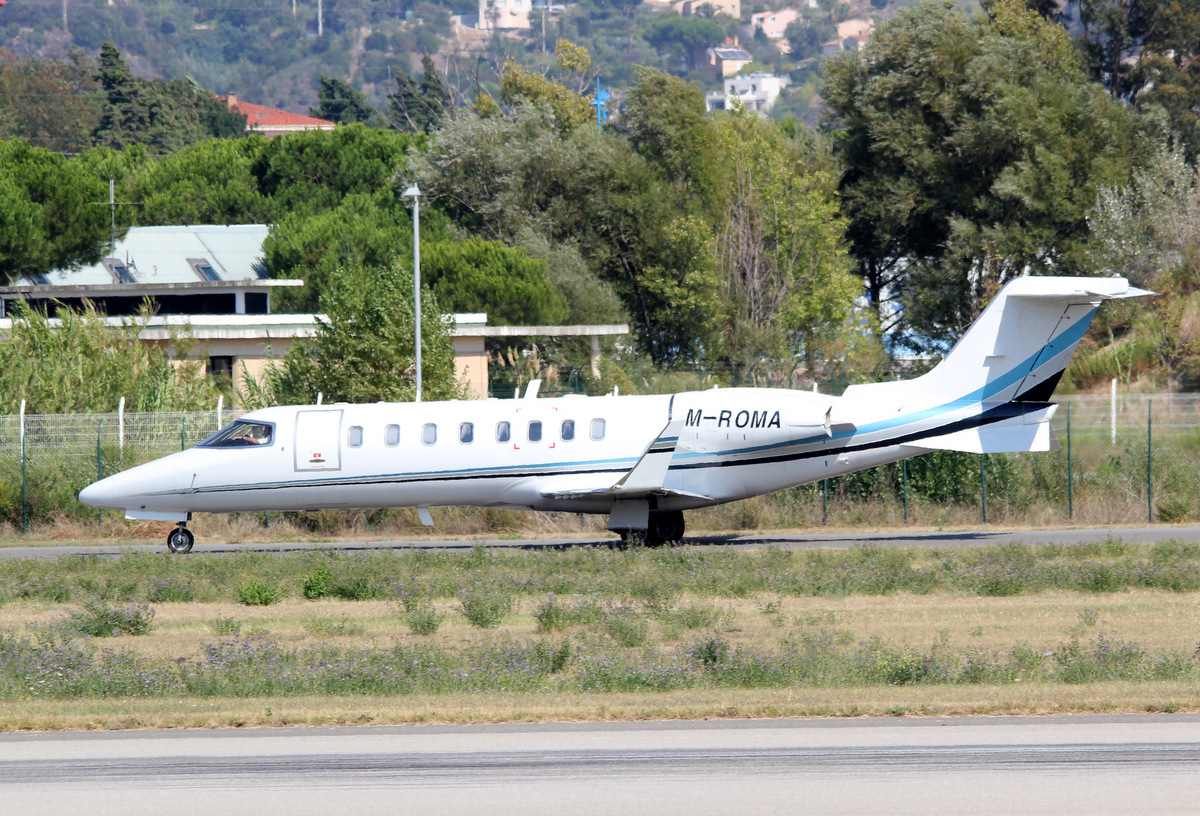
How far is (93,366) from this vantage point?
32969 mm

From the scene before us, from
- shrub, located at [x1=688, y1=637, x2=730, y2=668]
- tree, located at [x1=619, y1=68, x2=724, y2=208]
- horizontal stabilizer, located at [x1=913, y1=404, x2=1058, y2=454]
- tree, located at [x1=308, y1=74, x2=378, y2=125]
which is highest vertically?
tree, located at [x1=308, y1=74, x2=378, y2=125]

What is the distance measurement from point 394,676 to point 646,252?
4586cm

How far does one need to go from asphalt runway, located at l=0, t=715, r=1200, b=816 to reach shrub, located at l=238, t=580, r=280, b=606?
7235mm

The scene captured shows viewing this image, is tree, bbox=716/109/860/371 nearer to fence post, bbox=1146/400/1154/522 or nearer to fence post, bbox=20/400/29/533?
fence post, bbox=1146/400/1154/522

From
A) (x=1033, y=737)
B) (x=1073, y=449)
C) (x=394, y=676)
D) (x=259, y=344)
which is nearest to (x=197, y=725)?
(x=394, y=676)

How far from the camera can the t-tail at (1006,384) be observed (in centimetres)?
2267

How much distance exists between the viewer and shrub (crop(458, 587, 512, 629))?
1631 cm

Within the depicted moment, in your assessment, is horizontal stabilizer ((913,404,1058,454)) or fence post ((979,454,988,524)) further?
fence post ((979,454,988,524))

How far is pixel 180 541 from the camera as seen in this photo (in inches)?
964

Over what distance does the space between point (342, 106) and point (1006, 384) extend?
12453cm

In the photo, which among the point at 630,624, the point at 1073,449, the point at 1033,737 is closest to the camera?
the point at 1033,737

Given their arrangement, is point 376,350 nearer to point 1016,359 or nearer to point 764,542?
point 764,542

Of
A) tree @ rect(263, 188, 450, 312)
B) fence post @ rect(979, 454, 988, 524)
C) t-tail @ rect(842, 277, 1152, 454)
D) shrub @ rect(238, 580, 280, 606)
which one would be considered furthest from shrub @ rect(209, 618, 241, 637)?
tree @ rect(263, 188, 450, 312)

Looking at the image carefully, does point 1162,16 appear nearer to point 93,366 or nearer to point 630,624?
point 93,366
